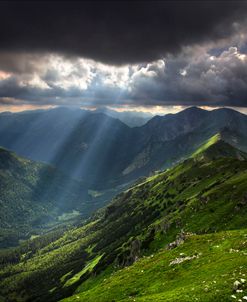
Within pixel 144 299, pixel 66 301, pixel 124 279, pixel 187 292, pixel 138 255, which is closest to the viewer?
pixel 187 292

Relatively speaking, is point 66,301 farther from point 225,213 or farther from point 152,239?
point 152,239

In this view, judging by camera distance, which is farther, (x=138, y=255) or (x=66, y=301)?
(x=138, y=255)

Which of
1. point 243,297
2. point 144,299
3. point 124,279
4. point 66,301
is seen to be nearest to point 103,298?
point 124,279

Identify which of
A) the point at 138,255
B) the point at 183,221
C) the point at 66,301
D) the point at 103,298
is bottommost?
the point at 138,255

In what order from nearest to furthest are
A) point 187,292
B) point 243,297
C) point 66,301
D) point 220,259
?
point 243,297 < point 187,292 < point 220,259 < point 66,301

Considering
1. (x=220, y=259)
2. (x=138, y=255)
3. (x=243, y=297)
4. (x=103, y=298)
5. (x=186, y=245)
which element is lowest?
(x=138, y=255)

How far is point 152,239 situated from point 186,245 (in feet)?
268

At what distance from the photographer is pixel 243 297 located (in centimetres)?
3231

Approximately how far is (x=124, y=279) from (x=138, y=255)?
76.8 m

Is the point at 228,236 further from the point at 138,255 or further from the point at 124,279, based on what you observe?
the point at 138,255

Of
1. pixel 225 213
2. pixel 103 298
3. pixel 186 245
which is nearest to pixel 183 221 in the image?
pixel 225 213

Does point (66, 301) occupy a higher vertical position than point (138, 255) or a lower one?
higher

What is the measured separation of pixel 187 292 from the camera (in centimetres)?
3841

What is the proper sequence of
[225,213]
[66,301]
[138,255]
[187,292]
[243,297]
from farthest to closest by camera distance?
[138,255]
[225,213]
[66,301]
[187,292]
[243,297]
